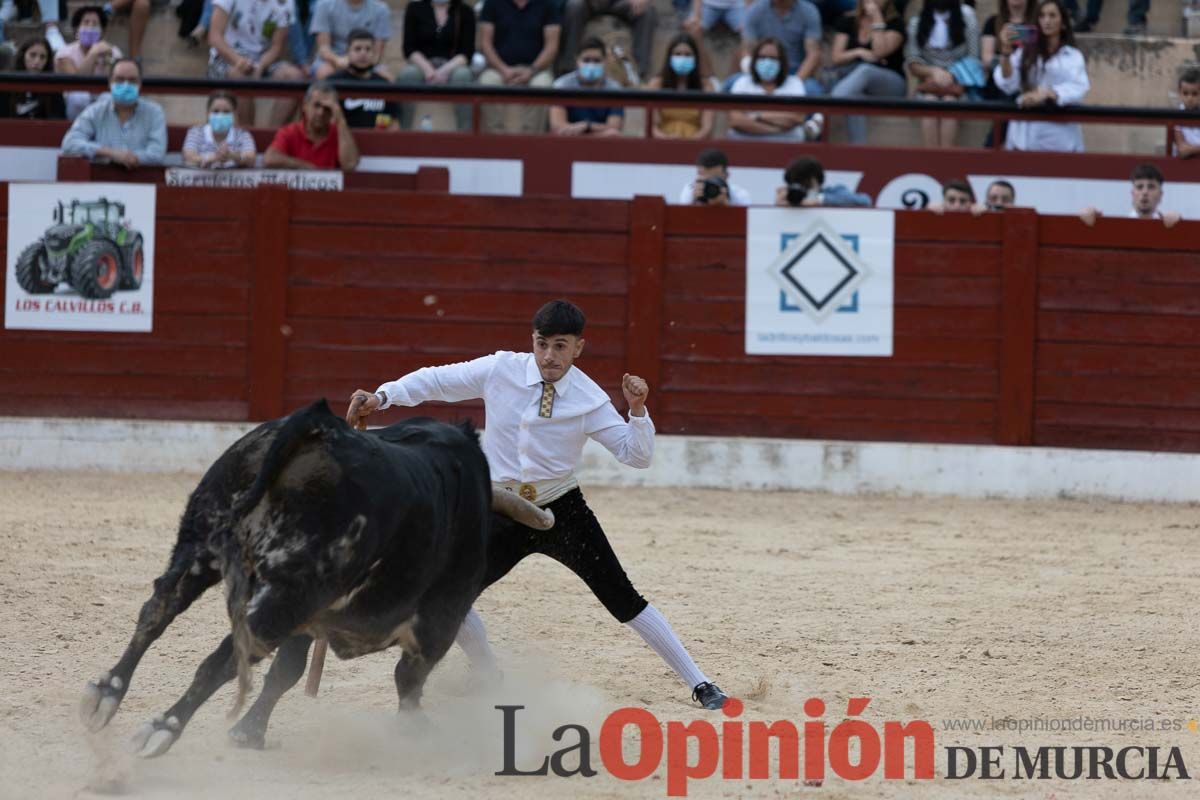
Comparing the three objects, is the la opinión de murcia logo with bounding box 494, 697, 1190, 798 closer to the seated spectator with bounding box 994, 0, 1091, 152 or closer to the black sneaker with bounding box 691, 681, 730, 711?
the black sneaker with bounding box 691, 681, 730, 711

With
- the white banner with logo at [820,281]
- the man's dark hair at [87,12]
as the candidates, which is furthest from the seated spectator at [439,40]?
the white banner with logo at [820,281]

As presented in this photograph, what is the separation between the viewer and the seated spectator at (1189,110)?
10.2 metres

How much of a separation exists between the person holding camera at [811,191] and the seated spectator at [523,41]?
2076 mm

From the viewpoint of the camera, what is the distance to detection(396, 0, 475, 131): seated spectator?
10875 millimetres

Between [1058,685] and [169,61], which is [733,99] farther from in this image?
[1058,685]

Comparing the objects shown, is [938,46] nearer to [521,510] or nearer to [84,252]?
[84,252]

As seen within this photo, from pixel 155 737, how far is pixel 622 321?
6.13 m

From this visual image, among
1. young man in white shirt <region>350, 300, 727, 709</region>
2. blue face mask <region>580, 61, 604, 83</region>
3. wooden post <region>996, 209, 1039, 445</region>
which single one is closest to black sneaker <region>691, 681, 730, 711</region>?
young man in white shirt <region>350, 300, 727, 709</region>

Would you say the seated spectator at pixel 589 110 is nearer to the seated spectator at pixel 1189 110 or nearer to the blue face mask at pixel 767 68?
the blue face mask at pixel 767 68

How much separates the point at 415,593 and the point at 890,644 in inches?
89.3

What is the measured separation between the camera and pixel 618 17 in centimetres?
1162

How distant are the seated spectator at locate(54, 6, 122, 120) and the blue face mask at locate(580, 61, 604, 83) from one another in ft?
10.1

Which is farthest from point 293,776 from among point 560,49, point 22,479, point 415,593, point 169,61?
point 169,61

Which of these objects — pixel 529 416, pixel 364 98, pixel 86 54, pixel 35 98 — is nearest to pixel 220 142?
pixel 364 98
